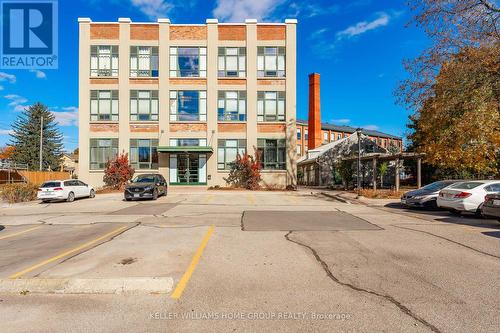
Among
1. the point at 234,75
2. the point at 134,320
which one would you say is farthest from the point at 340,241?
the point at 234,75

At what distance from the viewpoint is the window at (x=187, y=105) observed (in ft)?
92.8

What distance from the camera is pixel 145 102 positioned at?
92.7 feet

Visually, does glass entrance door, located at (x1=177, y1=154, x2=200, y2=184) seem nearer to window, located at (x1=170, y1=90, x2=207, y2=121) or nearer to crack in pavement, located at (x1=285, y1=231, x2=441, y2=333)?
window, located at (x1=170, y1=90, x2=207, y2=121)

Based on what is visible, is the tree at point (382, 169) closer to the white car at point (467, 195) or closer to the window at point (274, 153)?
the window at point (274, 153)

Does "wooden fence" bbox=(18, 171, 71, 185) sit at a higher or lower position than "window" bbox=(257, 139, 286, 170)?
lower

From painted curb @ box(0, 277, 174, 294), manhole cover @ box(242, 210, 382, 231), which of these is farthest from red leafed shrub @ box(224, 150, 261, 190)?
painted curb @ box(0, 277, 174, 294)

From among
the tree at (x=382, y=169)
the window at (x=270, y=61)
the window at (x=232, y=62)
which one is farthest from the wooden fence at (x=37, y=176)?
the tree at (x=382, y=169)

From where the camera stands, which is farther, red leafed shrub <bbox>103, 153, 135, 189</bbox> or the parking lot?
red leafed shrub <bbox>103, 153, 135, 189</bbox>

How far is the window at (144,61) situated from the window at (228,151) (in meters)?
9.22

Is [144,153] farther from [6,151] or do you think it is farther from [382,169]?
[6,151]

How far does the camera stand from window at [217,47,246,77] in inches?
1120

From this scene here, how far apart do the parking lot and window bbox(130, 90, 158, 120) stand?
820 inches

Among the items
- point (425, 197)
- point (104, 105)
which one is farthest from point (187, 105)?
point (425, 197)

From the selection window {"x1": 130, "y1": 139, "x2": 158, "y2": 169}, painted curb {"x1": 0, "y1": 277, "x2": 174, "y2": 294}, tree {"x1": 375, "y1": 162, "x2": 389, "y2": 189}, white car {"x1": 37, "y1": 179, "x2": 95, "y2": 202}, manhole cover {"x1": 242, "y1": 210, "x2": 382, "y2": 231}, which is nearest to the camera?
painted curb {"x1": 0, "y1": 277, "x2": 174, "y2": 294}
